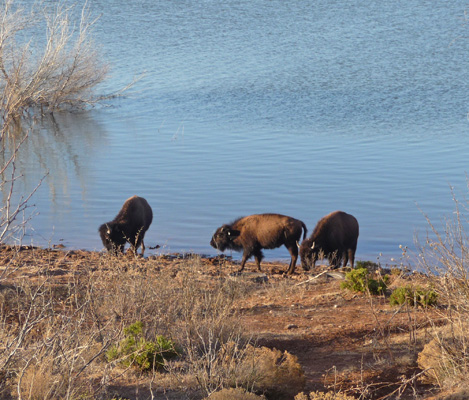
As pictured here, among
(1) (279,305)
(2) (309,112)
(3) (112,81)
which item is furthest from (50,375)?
(3) (112,81)

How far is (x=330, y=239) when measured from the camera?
13492mm

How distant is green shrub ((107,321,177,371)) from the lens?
7066 mm

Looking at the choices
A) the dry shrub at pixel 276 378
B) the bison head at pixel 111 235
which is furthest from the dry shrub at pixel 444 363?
the bison head at pixel 111 235

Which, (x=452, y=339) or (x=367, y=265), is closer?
(x=452, y=339)

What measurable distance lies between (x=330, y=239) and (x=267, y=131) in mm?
12047

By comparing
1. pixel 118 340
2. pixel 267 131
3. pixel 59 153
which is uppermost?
pixel 267 131

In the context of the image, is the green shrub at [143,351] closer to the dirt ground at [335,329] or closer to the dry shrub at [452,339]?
the dirt ground at [335,329]

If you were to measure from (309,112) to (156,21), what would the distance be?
24.6 meters

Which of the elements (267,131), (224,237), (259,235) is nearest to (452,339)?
(259,235)

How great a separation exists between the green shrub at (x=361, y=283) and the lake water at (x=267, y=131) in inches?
53.8

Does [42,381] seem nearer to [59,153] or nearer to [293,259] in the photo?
[293,259]

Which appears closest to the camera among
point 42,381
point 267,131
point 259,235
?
point 42,381

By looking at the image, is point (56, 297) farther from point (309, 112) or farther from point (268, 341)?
point (309, 112)

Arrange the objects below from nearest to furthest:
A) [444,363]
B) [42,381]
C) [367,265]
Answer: [42,381] → [444,363] → [367,265]
